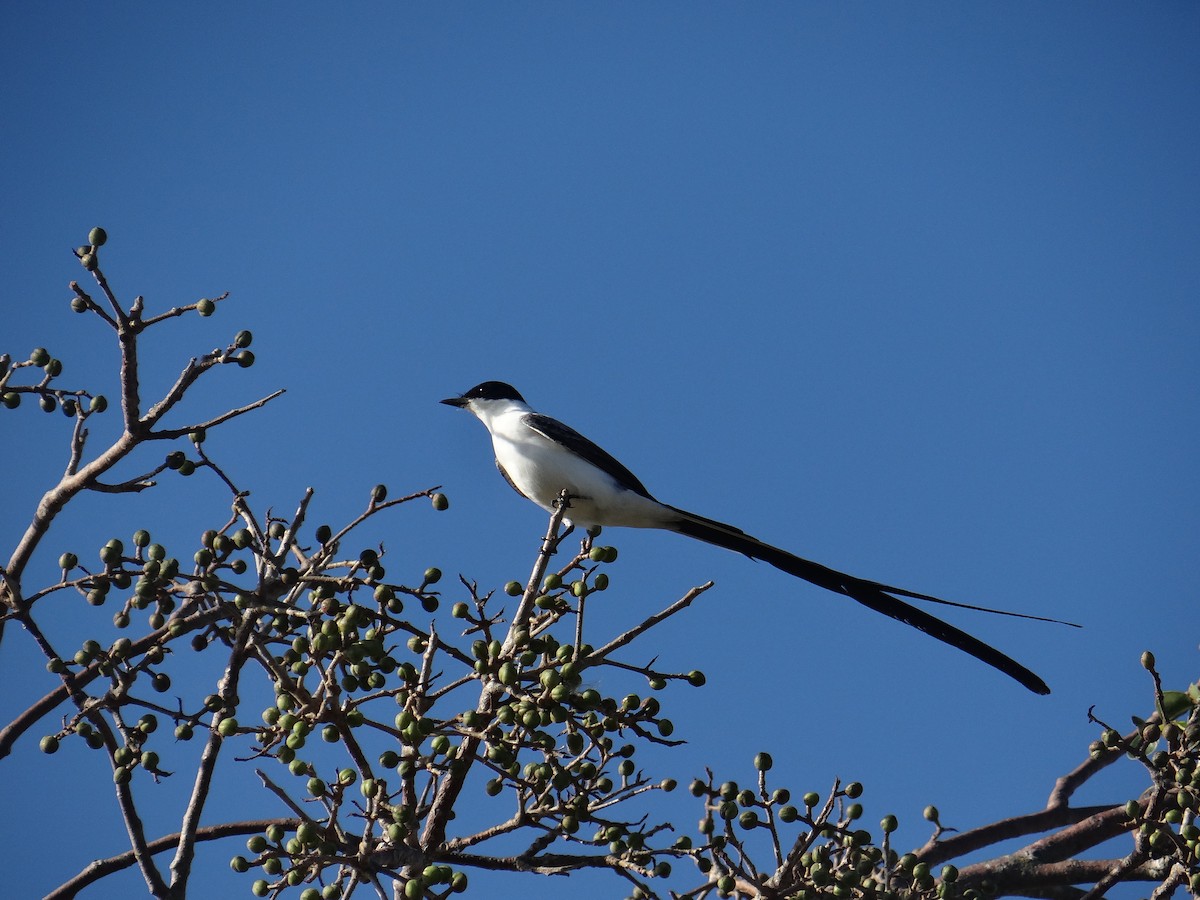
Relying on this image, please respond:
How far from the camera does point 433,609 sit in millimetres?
2967

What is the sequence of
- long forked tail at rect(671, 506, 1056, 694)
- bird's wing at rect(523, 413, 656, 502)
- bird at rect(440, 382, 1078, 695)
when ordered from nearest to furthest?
long forked tail at rect(671, 506, 1056, 694) → bird at rect(440, 382, 1078, 695) → bird's wing at rect(523, 413, 656, 502)

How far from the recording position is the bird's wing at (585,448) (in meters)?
5.40

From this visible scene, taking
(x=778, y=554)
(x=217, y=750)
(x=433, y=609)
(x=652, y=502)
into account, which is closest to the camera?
(x=217, y=750)

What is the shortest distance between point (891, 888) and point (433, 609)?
5.17 ft

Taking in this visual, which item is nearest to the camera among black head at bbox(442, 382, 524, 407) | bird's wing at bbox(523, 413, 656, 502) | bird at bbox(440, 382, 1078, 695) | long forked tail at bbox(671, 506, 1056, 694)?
long forked tail at bbox(671, 506, 1056, 694)

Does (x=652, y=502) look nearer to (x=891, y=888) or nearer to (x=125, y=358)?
(x=891, y=888)

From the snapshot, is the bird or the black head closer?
the bird

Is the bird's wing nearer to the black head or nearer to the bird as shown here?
the bird

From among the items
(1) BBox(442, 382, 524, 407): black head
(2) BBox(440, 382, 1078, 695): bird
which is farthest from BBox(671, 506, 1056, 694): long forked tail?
(1) BBox(442, 382, 524, 407): black head

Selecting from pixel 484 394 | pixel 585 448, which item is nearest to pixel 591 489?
pixel 585 448

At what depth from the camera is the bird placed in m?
4.61

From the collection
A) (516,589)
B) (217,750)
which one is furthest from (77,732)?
(516,589)

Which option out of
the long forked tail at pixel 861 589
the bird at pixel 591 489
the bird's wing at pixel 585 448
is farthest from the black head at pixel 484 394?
the long forked tail at pixel 861 589

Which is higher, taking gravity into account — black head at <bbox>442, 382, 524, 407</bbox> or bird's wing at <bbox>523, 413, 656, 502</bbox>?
black head at <bbox>442, 382, 524, 407</bbox>
